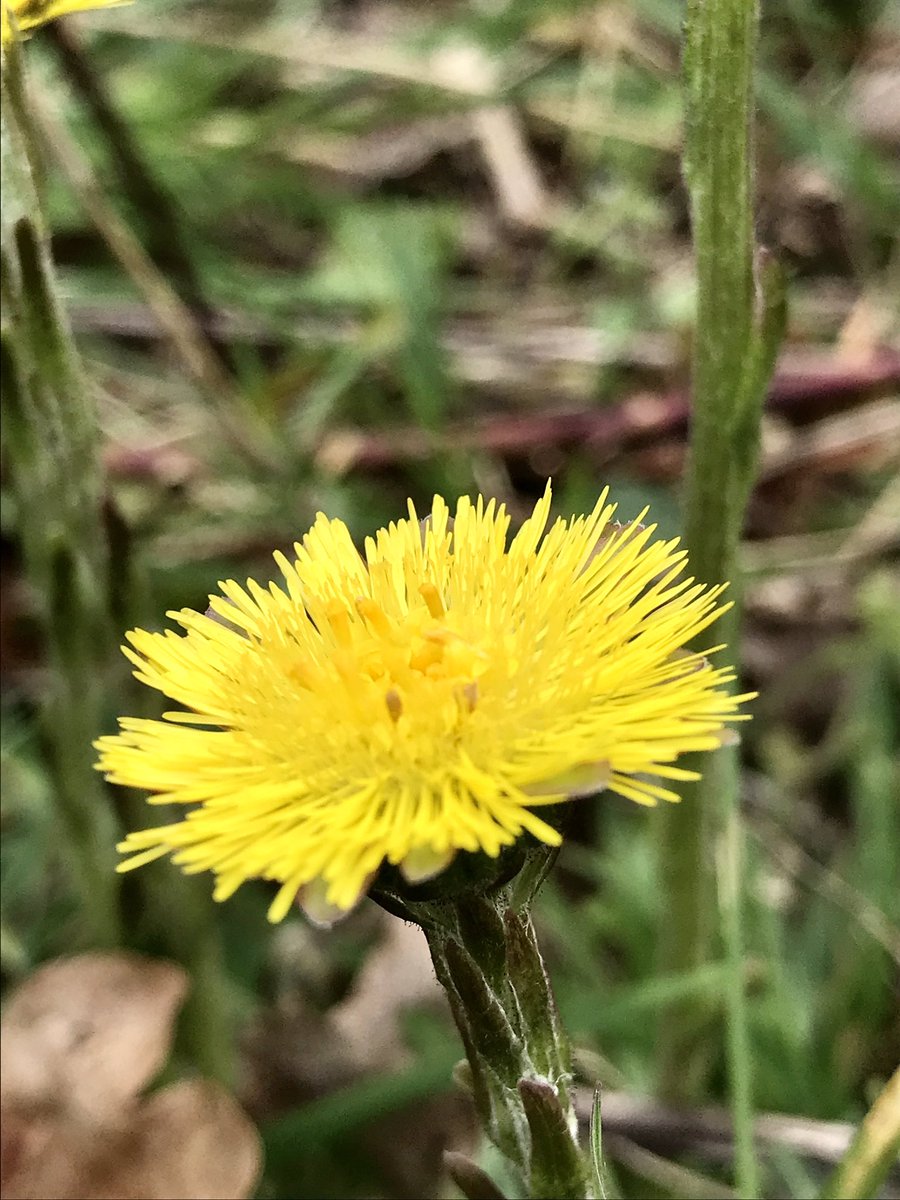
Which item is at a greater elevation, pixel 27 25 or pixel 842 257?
pixel 842 257

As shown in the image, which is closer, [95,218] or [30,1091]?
[30,1091]

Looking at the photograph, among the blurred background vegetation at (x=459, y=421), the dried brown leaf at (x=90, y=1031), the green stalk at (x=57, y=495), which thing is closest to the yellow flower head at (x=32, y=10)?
the green stalk at (x=57, y=495)

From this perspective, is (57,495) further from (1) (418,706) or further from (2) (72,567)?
(1) (418,706)

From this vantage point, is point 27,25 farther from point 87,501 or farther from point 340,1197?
point 340,1197

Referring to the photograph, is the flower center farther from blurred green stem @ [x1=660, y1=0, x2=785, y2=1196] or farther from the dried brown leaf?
the dried brown leaf

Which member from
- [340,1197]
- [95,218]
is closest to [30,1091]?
[340,1197]

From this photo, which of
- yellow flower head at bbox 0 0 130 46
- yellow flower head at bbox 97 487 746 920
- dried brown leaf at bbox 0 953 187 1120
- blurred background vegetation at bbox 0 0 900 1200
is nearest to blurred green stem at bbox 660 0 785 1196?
blurred background vegetation at bbox 0 0 900 1200

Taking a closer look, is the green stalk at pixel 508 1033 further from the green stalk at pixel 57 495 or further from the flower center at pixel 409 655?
the green stalk at pixel 57 495
